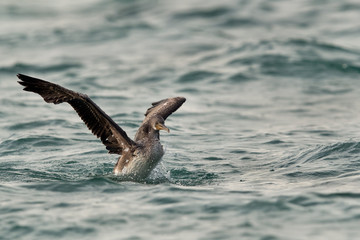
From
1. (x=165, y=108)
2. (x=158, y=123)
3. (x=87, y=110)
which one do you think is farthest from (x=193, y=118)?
(x=87, y=110)

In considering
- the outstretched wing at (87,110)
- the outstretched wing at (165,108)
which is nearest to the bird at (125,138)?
the outstretched wing at (87,110)

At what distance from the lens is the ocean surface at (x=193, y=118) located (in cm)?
843

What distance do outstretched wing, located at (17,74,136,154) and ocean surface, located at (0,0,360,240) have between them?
60cm

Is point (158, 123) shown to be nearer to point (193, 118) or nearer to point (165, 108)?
point (165, 108)

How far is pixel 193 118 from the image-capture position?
1518 cm

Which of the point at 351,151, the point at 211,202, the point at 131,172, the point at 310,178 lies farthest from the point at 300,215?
the point at 351,151

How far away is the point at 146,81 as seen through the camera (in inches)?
717

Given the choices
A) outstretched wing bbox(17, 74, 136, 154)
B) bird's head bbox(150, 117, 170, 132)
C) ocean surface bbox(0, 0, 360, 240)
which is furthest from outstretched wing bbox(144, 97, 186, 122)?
ocean surface bbox(0, 0, 360, 240)

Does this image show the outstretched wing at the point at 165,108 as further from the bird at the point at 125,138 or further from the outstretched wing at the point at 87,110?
the outstretched wing at the point at 87,110

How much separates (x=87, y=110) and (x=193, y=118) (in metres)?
5.46

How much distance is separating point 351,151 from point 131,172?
3790mm

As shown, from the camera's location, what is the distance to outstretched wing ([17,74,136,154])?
31.1 feet

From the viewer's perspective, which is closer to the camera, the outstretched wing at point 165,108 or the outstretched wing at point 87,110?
the outstretched wing at point 87,110

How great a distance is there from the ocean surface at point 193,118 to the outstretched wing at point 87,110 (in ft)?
1.96
